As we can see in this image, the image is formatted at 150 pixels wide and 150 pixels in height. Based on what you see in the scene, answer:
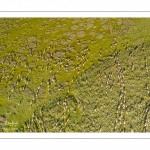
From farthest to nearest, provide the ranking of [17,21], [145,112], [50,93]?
[17,21] < [50,93] < [145,112]

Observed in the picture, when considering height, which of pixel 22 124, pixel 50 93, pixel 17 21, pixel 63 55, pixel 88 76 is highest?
pixel 17 21

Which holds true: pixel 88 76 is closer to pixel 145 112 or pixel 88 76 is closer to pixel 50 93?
pixel 50 93

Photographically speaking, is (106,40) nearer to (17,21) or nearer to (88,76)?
(88,76)

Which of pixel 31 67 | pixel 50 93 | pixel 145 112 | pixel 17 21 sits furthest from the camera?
pixel 17 21

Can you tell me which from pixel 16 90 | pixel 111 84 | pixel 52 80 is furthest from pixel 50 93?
pixel 111 84

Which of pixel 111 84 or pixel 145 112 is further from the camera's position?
pixel 111 84

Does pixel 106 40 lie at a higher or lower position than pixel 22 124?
higher
